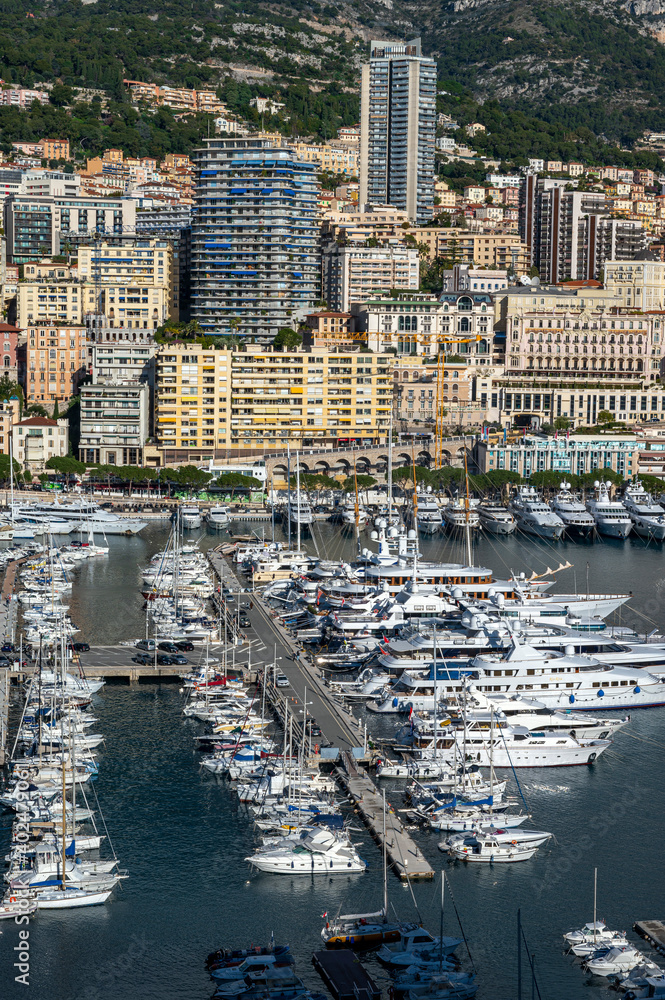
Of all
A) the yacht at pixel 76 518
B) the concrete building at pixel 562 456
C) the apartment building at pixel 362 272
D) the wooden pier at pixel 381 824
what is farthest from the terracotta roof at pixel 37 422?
the wooden pier at pixel 381 824

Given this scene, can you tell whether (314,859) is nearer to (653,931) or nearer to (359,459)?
(653,931)

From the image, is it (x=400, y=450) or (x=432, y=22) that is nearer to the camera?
(x=400, y=450)

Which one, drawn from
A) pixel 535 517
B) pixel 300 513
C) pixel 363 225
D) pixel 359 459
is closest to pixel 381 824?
pixel 300 513

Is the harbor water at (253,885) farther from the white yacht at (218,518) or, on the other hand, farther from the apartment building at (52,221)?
the apartment building at (52,221)

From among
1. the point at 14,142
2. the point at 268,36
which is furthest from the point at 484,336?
the point at 268,36

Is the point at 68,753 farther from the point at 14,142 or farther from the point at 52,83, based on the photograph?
the point at 52,83
